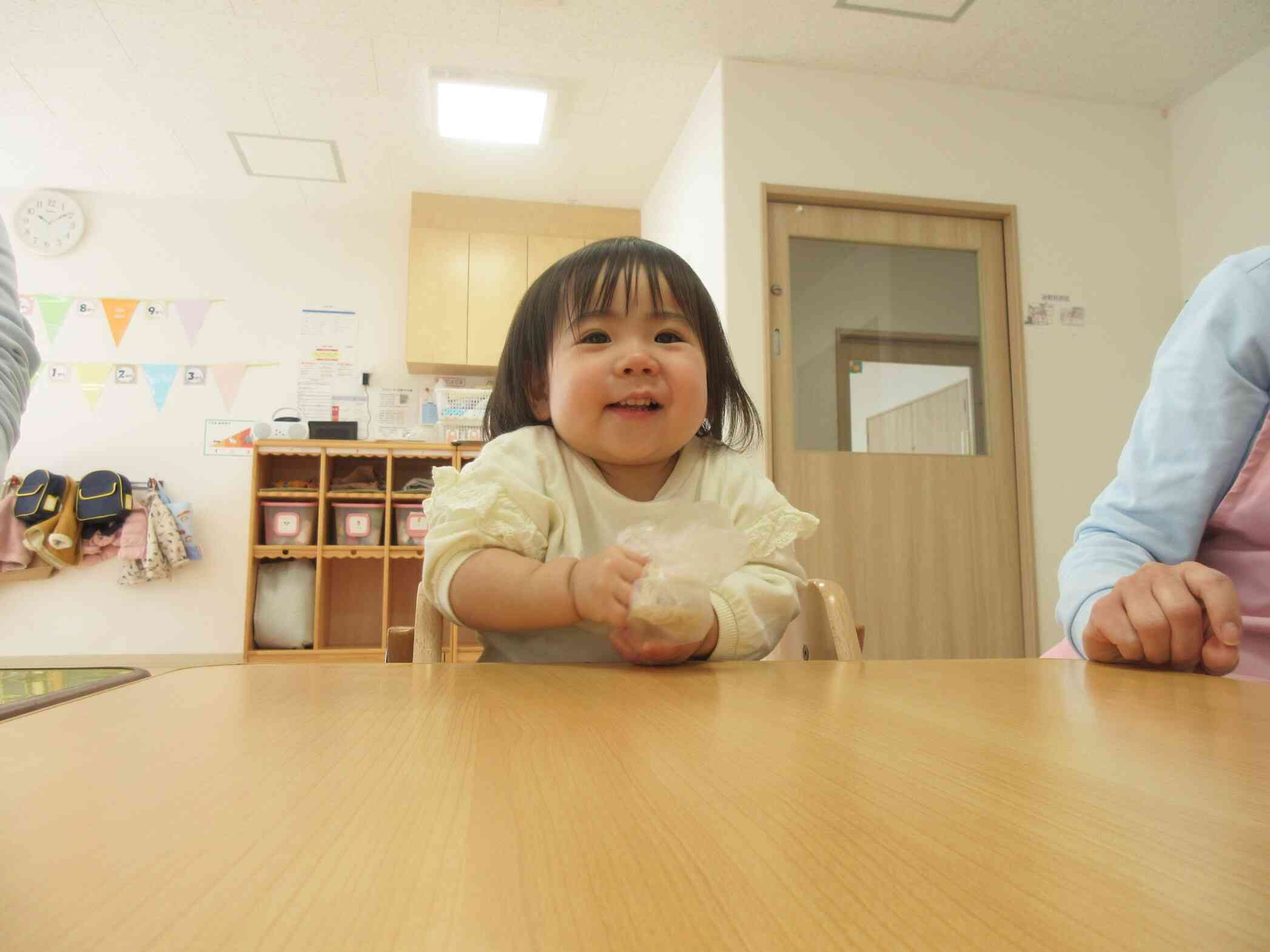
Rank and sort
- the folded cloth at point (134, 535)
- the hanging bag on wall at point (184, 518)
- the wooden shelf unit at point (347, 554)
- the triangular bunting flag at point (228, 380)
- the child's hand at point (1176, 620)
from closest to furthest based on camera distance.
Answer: the child's hand at point (1176, 620) < the wooden shelf unit at point (347, 554) < the folded cloth at point (134, 535) < the hanging bag on wall at point (184, 518) < the triangular bunting flag at point (228, 380)

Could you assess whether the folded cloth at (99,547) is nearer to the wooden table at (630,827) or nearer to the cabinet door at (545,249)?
the cabinet door at (545,249)

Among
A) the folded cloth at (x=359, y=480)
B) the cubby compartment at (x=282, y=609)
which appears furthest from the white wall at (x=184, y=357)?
the folded cloth at (x=359, y=480)

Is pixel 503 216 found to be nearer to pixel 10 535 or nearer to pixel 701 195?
pixel 701 195

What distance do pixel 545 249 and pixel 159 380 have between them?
6.53 ft

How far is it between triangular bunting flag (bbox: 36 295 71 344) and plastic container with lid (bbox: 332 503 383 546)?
173 cm

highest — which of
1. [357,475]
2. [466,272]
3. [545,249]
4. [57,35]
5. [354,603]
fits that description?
[57,35]

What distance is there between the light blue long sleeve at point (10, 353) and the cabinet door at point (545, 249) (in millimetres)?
2922

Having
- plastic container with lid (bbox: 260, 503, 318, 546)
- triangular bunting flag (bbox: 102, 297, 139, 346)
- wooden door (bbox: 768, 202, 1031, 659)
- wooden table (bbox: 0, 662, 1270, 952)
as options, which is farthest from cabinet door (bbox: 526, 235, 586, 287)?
wooden table (bbox: 0, 662, 1270, 952)

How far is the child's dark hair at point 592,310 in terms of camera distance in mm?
883

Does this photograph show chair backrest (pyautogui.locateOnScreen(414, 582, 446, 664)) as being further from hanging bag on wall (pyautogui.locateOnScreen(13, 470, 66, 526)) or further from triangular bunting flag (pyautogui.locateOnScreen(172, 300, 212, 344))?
triangular bunting flag (pyautogui.locateOnScreen(172, 300, 212, 344))

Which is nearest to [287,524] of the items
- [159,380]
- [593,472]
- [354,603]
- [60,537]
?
[354,603]

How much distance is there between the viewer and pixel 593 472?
0.92m

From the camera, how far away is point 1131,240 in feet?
9.92

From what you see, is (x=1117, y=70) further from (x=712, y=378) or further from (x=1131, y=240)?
(x=712, y=378)
